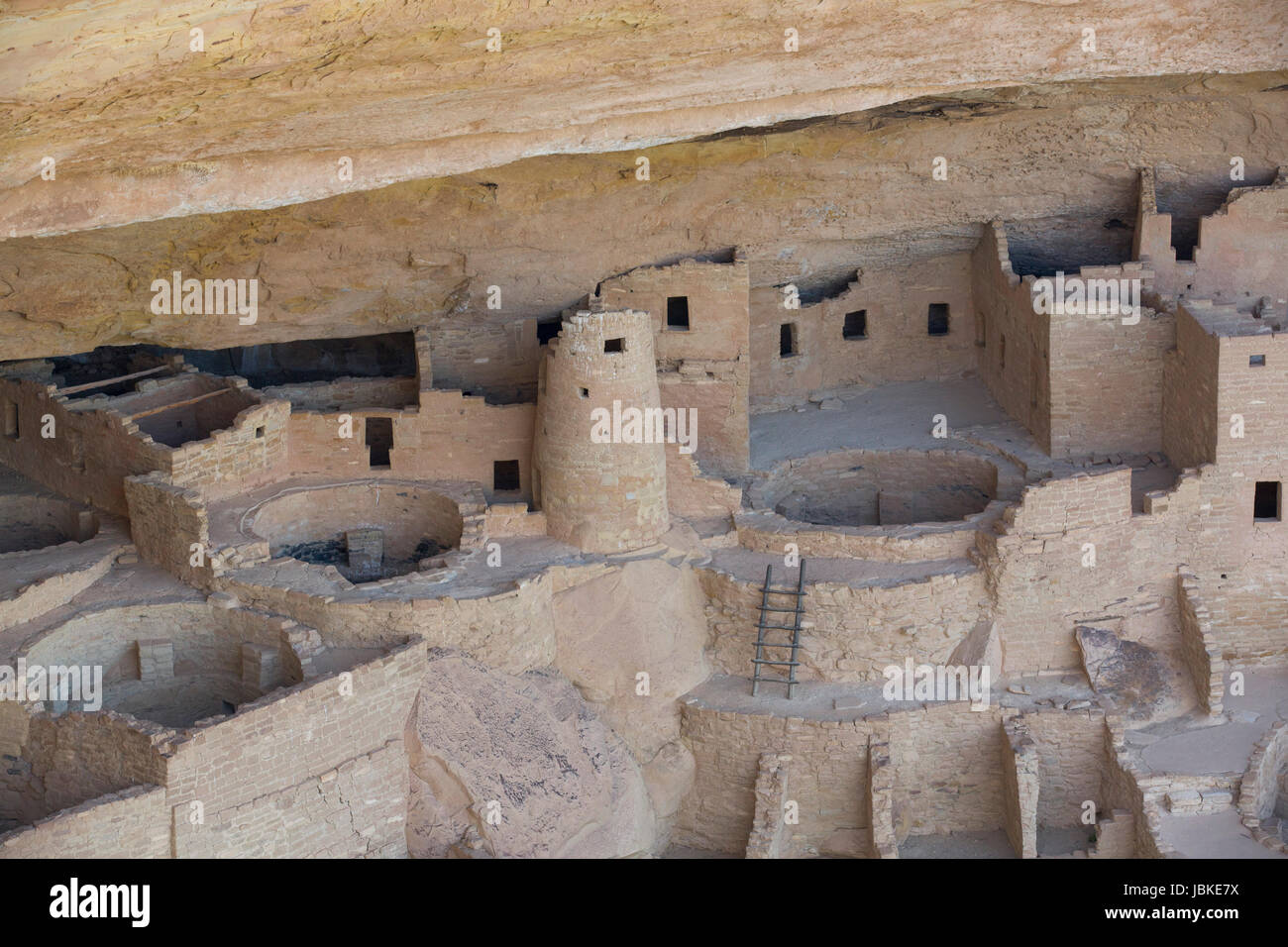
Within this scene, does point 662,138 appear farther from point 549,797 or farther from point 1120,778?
point 1120,778

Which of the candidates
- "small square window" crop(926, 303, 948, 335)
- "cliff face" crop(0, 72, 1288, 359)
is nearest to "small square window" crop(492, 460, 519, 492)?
"cliff face" crop(0, 72, 1288, 359)

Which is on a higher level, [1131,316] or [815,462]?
[1131,316]

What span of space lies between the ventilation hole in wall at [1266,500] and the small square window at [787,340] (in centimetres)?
492

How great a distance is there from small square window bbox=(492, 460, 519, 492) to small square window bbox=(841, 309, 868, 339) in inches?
171

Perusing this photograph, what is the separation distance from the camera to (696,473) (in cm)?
1700

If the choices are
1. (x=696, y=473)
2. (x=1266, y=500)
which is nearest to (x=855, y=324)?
(x=696, y=473)

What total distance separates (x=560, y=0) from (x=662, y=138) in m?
3.18

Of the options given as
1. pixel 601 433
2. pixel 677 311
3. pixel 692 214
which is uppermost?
pixel 692 214

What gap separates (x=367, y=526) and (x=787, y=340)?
5.16 meters

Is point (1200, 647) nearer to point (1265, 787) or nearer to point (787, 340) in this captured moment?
point (1265, 787)

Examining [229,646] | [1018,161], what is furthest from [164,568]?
[1018,161]

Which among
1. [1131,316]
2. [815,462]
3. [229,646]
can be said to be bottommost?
[229,646]

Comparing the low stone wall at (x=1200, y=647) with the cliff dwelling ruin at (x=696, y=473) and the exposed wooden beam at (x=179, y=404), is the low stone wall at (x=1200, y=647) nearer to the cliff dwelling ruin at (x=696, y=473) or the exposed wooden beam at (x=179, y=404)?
the cliff dwelling ruin at (x=696, y=473)

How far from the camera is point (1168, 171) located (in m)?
18.1
